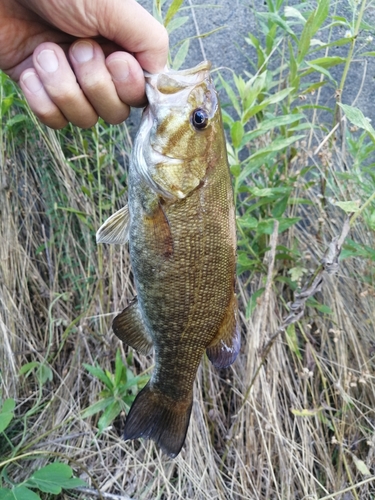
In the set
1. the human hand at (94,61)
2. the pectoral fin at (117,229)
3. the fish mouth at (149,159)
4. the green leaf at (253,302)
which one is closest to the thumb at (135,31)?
the human hand at (94,61)

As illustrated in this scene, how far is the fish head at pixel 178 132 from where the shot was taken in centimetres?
120

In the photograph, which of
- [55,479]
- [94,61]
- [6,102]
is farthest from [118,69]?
[55,479]

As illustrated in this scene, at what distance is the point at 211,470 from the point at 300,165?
1.49 metres

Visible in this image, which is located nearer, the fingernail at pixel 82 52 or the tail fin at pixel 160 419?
the fingernail at pixel 82 52

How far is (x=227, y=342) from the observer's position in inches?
51.6

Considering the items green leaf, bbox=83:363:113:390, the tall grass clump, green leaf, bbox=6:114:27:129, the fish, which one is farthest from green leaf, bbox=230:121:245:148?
green leaf, bbox=6:114:27:129

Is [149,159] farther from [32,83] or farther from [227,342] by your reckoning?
[227,342]

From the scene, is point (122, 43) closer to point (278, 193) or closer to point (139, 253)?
point (139, 253)

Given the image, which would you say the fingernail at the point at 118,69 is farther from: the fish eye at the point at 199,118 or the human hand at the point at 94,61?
the fish eye at the point at 199,118

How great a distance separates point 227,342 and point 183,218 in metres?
0.38

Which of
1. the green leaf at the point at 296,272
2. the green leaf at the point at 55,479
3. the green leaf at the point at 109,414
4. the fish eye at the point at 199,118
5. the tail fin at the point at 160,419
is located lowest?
the green leaf at the point at 109,414

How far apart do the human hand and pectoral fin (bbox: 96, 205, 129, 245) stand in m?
0.28

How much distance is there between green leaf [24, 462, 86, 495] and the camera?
5.00ft

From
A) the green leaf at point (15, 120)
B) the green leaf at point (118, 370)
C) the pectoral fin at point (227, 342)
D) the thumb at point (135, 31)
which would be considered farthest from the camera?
the green leaf at point (15, 120)
